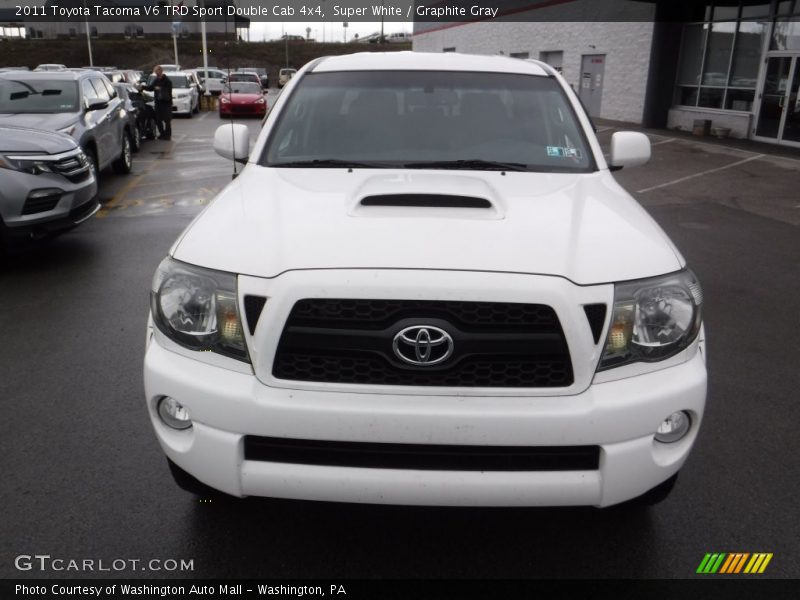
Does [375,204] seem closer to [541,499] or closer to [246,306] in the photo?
[246,306]

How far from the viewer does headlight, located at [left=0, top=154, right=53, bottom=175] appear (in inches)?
239

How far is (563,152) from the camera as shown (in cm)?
349

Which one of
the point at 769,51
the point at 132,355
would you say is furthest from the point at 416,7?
the point at 132,355

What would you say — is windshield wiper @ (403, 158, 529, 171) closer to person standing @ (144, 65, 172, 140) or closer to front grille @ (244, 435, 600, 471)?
front grille @ (244, 435, 600, 471)

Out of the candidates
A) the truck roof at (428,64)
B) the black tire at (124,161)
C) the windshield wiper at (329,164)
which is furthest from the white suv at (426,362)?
the black tire at (124,161)

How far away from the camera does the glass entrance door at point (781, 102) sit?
16.2m

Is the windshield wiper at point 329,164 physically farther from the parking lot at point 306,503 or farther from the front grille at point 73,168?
the front grille at point 73,168

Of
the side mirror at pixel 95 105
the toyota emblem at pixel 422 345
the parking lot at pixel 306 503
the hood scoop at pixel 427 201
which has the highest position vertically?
the hood scoop at pixel 427 201

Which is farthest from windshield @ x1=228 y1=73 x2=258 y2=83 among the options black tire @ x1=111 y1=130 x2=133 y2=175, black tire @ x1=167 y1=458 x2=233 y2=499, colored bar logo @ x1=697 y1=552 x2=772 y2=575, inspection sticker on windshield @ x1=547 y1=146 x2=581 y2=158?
colored bar logo @ x1=697 y1=552 x2=772 y2=575

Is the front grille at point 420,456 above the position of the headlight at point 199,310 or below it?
below

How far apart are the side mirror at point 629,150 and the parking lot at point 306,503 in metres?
1.42

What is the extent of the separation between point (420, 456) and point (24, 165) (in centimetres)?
547

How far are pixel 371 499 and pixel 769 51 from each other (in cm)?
1844

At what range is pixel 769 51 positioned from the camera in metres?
16.9
